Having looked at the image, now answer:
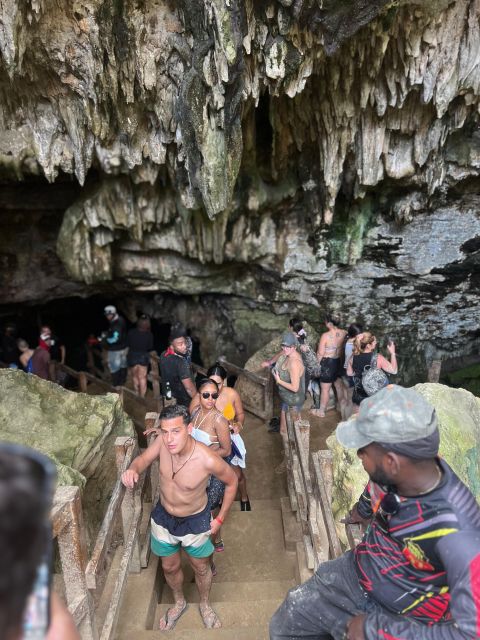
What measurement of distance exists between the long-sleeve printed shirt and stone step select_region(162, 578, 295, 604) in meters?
2.30

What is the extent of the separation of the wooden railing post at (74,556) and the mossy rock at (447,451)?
223 cm

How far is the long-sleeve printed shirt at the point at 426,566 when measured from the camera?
1.63 meters

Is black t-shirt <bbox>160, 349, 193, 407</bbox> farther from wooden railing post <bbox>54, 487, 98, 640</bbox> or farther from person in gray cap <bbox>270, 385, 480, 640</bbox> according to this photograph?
person in gray cap <bbox>270, 385, 480, 640</bbox>

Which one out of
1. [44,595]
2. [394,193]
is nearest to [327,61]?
[394,193]

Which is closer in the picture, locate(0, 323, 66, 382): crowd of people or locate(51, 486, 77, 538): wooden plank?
locate(51, 486, 77, 538): wooden plank

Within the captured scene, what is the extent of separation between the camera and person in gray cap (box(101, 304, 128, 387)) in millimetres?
8329

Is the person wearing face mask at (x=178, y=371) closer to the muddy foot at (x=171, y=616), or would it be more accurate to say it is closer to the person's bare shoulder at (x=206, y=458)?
the person's bare shoulder at (x=206, y=458)

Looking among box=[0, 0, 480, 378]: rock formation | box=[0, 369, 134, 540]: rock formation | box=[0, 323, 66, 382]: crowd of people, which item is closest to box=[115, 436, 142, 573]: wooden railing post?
box=[0, 369, 134, 540]: rock formation

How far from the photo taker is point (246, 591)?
4215 mm

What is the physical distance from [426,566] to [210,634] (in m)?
2.41

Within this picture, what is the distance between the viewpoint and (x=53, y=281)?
12570 millimetres

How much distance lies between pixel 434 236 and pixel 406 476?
8.72 m

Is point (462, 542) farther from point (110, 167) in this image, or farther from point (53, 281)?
point (53, 281)

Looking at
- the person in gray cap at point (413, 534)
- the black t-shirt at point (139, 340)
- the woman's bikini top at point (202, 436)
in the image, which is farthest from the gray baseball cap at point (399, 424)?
the black t-shirt at point (139, 340)
